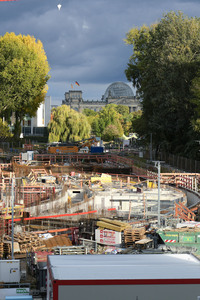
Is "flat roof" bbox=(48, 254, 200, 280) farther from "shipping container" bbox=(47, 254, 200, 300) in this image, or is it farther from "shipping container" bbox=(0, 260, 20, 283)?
"shipping container" bbox=(0, 260, 20, 283)

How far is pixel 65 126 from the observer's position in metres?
101

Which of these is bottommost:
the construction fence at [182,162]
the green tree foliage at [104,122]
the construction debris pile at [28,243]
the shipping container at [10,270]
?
the construction debris pile at [28,243]

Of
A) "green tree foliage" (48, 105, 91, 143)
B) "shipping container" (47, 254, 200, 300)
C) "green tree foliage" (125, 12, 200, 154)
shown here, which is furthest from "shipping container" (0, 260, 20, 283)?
"green tree foliage" (48, 105, 91, 143)

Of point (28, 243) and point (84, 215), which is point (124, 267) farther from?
point (84, 215)

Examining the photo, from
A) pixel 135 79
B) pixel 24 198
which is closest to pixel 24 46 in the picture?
pixel 135 79

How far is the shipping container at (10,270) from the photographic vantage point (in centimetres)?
1719

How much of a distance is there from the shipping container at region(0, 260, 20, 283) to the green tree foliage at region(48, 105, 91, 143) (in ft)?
272

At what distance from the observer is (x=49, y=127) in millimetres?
101312

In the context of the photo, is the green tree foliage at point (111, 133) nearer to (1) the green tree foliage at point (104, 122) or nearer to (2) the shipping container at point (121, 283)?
(1) the green tree foliage at point (104, 122)

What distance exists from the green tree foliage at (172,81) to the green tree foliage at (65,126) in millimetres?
32299

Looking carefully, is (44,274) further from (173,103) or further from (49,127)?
(49,127)

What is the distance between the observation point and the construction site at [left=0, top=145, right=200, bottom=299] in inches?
858

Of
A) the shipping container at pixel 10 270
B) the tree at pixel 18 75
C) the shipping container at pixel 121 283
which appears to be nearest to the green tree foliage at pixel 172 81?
the tree at pixel 18 75

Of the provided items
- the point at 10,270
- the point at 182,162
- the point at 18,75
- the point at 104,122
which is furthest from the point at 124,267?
the point at 104,122
